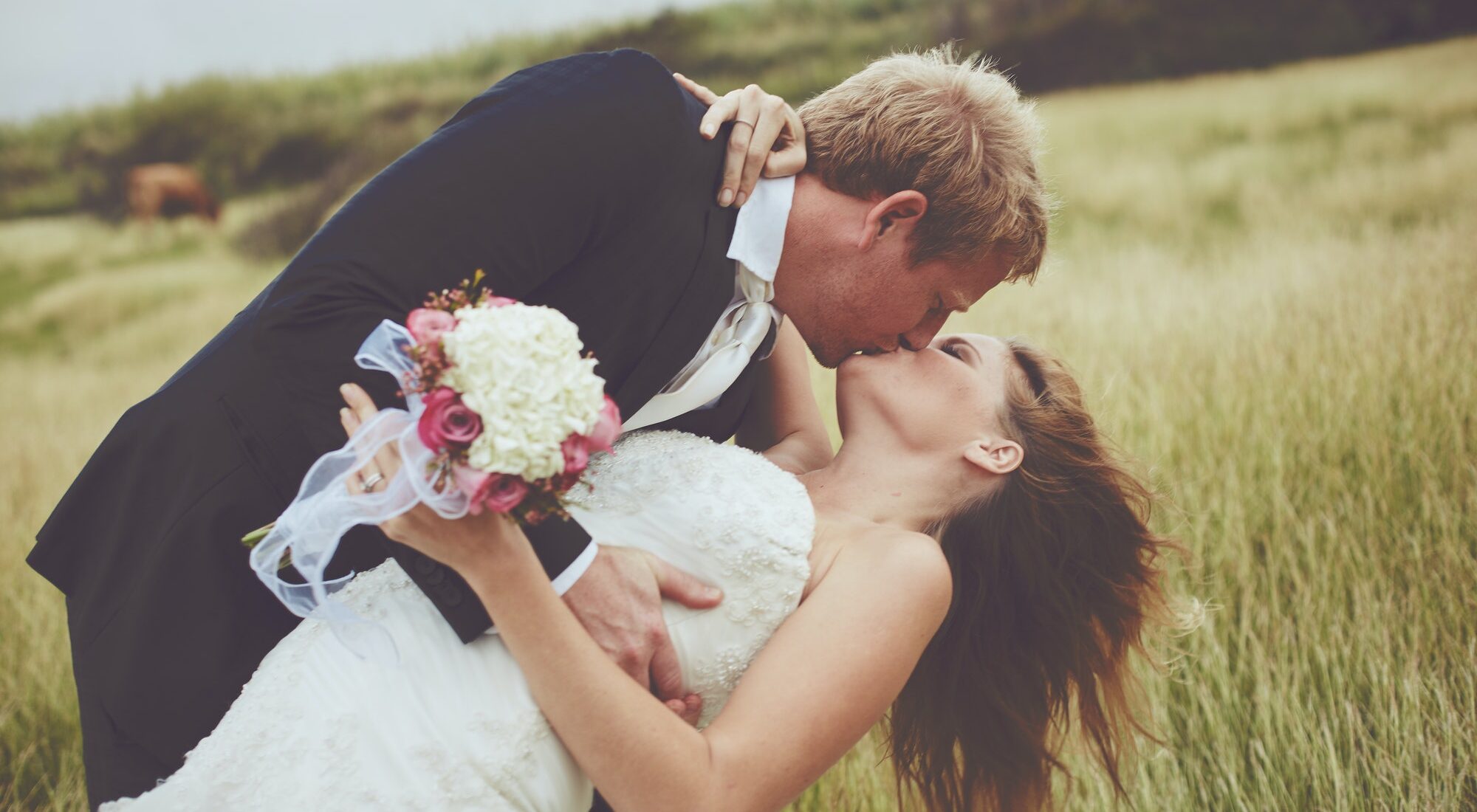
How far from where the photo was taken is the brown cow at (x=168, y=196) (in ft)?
53.0

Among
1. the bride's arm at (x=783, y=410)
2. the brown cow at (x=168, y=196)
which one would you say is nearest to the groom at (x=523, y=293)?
the bride's arm at (x=783, y=410)

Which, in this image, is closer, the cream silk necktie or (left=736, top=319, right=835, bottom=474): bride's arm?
the cream silk necktie

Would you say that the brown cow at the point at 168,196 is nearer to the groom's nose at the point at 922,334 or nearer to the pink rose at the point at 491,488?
the groom's nose at the point at 922,334

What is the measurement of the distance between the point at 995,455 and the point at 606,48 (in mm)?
15619

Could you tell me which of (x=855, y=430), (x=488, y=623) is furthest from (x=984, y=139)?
(x=488, y=623)

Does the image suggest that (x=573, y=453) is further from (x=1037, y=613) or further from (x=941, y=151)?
(x=1037, y=613)

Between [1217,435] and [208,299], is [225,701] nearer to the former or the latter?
[1217,435]

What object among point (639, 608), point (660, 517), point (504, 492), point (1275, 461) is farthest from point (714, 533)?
point (1275, 461)

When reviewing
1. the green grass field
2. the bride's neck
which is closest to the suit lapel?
the bride's neck

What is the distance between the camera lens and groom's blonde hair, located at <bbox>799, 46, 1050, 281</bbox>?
245 cm

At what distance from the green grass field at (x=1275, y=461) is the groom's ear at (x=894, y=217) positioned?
1.34m

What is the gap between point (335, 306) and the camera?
5.56 ft

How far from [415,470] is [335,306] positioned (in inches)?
17.8

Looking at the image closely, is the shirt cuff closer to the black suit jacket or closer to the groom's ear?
the black suit jacket
